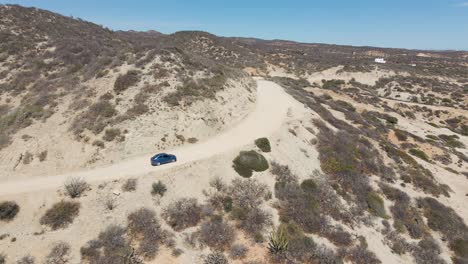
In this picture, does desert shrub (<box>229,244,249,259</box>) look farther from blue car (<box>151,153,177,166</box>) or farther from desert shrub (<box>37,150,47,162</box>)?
desert shrub (<box>37,150,47,162</box>)

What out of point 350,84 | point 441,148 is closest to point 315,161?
point 441,148

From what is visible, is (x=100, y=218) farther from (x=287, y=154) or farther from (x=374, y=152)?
(x=374, y=152)

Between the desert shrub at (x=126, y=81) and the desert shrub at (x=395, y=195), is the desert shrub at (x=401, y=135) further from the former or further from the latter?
the desert shrub at (x=126, y=81)

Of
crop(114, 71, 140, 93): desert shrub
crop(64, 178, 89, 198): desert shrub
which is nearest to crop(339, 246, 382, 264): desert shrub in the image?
crop(64, 178, 89, 198): desert shrub

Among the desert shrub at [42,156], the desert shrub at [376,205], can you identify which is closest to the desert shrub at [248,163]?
the desert shrub at [376,205]

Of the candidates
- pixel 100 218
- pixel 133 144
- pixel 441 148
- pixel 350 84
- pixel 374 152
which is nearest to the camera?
pixel 100 218

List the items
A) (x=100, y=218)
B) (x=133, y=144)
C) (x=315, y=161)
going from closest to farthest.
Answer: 1. (x=100, y=218)
2. (x=133, y=144)
3. (x=315, y=161)

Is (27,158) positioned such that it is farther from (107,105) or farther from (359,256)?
(359,256)

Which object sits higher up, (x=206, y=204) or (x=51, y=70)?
(x=51, y=70)
